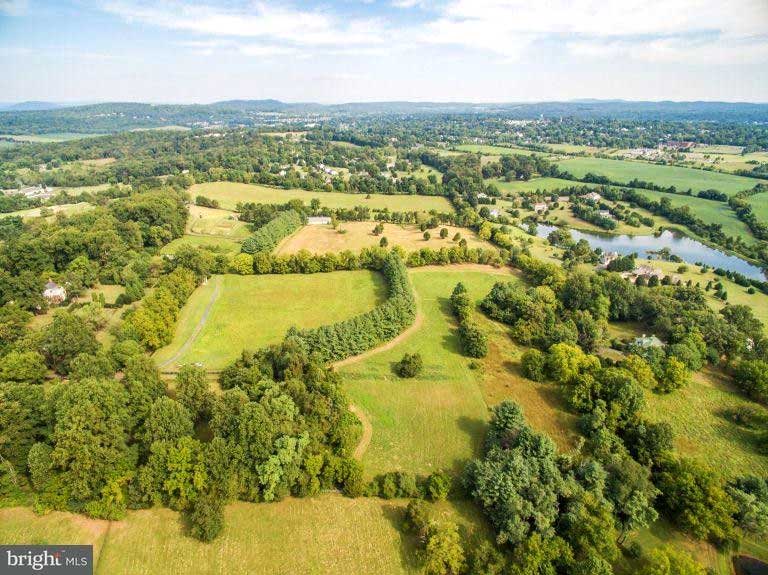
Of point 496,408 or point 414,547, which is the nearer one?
point 414,547

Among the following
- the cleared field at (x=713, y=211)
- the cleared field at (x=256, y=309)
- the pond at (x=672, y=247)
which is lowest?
the pond at (x=672, y=247)

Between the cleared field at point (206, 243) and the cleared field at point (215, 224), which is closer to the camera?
the cleared field at point (206, 243)

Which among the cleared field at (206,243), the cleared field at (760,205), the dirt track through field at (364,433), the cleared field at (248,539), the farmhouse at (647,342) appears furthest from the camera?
the cleared field at (760,205)

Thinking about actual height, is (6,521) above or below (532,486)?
below

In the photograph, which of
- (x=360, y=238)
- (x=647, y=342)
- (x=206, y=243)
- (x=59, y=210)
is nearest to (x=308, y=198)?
(x=360, y=238)

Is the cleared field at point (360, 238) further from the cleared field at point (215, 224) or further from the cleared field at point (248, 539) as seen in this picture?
the cleared field at point (248, 539)

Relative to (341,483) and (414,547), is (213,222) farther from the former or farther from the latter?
(414,547)

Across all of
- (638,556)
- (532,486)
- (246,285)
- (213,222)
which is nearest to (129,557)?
(532,486)

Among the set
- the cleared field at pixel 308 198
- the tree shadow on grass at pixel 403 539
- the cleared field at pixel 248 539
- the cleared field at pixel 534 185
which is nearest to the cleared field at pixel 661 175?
the cleared field at pixel 534 185
